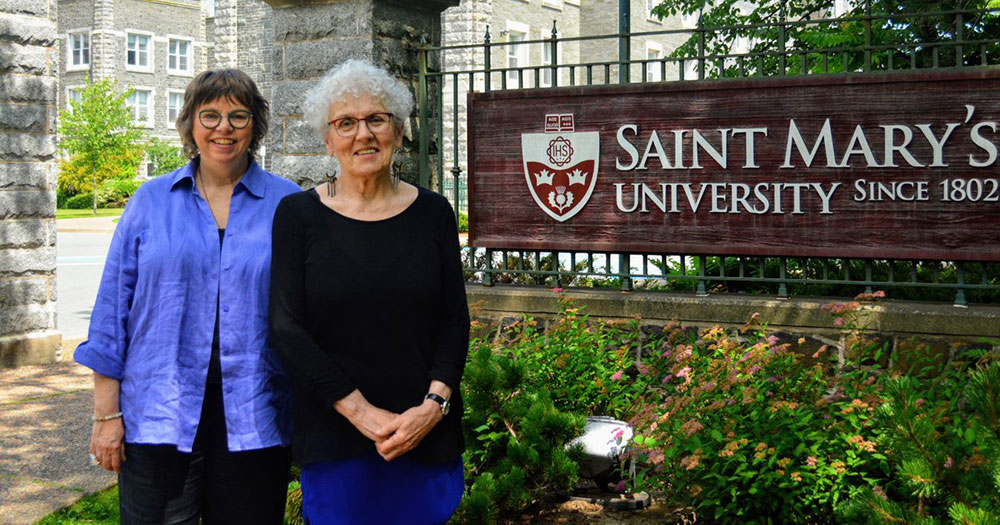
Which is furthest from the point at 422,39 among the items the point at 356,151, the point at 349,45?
the point at 356,151

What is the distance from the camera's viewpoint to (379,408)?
265 cm

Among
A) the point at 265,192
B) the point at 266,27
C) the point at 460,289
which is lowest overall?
the point at 460,289

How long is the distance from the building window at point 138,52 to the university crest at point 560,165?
4284cm

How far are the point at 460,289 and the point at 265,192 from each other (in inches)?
27.0

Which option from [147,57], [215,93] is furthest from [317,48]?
[147,57]

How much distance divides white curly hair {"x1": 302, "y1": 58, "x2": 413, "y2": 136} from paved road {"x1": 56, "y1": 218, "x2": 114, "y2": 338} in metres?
6.86

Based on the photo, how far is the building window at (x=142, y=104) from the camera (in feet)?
148

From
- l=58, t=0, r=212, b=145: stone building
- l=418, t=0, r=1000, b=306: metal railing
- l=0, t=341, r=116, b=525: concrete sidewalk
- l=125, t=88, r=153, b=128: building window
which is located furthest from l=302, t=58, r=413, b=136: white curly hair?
l=125, t=88, r=153, b=128: building window

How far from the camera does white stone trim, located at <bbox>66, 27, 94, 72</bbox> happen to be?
44156 mm

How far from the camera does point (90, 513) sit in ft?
15.3

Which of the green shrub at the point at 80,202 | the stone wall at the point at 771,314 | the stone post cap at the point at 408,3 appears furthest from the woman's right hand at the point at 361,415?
the green shrub at the point at 80,202

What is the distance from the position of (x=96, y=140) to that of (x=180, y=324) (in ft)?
126

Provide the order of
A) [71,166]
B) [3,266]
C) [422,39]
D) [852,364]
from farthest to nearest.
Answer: [71,166]
[3,266]
[422,39]
[852,364]

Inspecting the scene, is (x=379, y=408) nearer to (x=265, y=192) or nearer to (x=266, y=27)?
(x=265, y=192)
